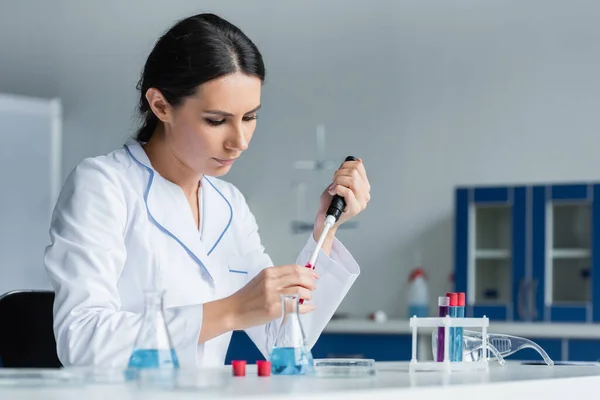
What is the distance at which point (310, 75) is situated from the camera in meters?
5.80

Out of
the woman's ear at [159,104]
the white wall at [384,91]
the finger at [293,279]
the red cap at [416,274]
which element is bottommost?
the finger at [293,279]

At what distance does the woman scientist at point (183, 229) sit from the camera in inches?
62.4

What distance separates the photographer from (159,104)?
1942mm

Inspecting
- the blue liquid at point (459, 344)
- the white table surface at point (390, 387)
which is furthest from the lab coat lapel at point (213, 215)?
the blue liquid at point (459, 344)

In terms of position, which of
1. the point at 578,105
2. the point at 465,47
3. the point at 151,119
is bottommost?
the point at 151,119

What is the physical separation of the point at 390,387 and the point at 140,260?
0.76 meters

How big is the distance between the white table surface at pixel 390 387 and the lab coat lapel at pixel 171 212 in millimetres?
435

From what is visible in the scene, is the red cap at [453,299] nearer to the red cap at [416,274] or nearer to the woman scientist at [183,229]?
the woman scientist at [183,229]

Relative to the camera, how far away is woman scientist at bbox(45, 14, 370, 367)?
158 centimetres

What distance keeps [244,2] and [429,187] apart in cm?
158

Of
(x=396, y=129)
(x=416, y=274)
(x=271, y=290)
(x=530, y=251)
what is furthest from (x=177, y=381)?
(x=396, y=129)

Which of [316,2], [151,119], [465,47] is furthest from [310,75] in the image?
[151,119]

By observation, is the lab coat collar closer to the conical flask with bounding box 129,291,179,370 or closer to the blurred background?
the conical flask with bounding box 129,291,179,370

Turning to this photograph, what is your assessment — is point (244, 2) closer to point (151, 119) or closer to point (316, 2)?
point (316, 2)
